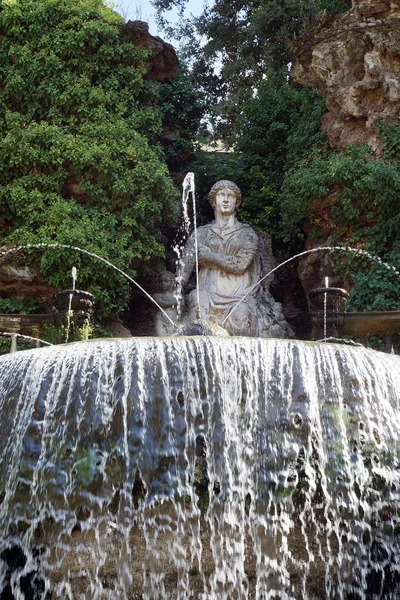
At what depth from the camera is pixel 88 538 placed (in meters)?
4.82

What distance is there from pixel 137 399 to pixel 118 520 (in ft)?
2.51

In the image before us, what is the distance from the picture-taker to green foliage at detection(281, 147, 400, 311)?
912 centimetres

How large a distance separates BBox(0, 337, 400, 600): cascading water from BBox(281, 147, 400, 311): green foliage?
13.2 ft

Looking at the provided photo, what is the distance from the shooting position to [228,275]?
9.34m

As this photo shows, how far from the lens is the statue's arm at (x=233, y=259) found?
365 inches

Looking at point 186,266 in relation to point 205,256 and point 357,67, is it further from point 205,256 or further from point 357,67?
point 357,67

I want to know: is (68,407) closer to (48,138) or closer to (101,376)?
(101,376)

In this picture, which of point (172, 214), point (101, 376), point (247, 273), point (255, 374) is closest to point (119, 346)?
point (101, 376)

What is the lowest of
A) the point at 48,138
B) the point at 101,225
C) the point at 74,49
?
the point at 101,225

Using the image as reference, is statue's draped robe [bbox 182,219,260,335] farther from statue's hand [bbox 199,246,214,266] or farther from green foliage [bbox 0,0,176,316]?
green foliage [bbox 0,0,176,316]

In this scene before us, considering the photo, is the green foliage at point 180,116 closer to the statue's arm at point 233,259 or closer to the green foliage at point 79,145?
the green foliage at point 79,145

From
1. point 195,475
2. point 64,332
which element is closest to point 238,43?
point 64,332

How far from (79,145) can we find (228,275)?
267 centimetres

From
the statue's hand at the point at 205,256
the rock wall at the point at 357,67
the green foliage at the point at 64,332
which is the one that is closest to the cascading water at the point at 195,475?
the green foliage at the point at 64,332
